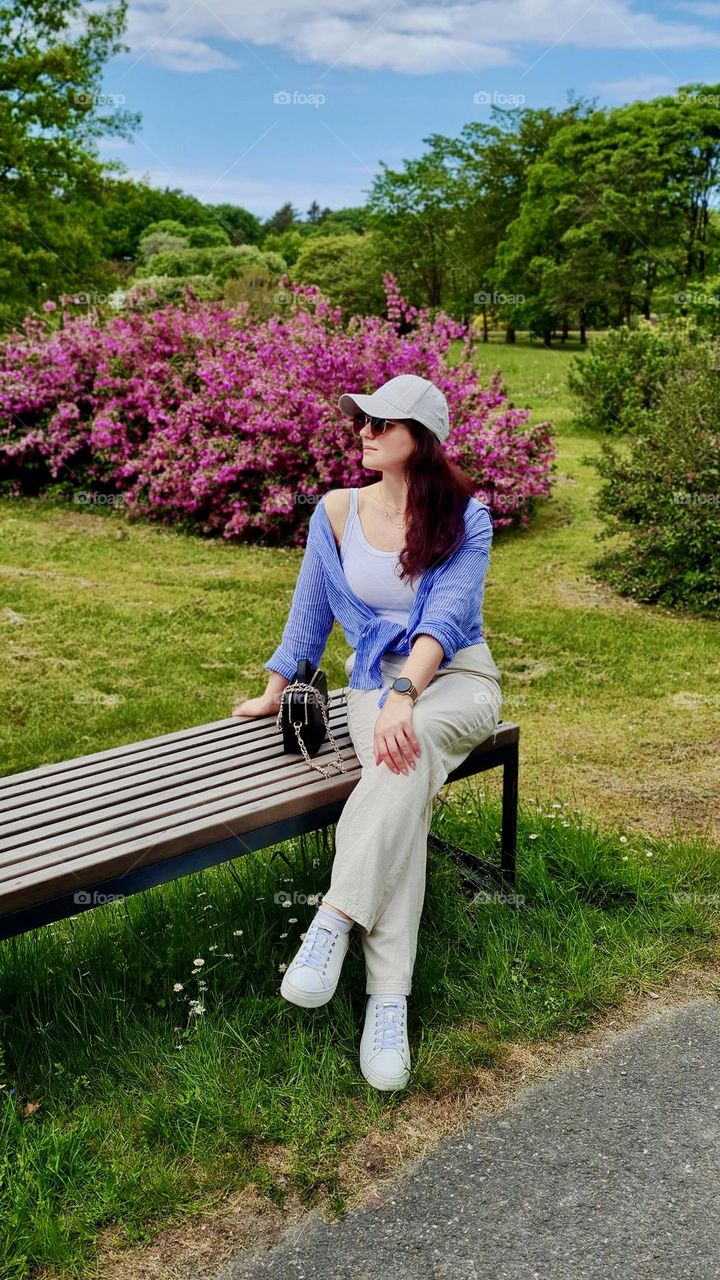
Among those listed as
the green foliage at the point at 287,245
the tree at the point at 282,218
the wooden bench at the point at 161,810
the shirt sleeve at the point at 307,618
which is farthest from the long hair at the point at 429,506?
the tree at the point at 282,218

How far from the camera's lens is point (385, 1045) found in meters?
2.49

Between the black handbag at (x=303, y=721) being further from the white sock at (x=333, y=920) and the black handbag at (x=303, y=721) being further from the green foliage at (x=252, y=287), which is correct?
the green foliage at (x=252, y=287)

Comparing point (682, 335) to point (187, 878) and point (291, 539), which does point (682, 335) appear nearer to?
point (291, 539)

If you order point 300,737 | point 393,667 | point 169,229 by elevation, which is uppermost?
point 169,229

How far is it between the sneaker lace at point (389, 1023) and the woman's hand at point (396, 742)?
1.76ft

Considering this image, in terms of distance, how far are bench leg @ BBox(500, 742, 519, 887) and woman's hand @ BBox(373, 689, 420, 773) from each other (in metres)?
0.62

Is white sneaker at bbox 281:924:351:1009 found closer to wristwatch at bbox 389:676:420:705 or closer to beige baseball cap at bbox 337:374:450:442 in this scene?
wristwatch at bbox 389:676:420:705

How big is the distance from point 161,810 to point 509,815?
1149mm

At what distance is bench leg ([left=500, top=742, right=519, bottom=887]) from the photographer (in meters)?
3.28

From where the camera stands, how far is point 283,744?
313 cm
